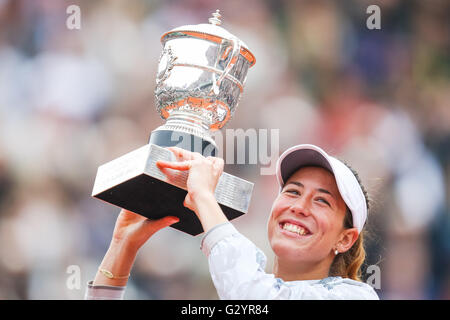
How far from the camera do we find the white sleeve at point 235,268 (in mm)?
1313

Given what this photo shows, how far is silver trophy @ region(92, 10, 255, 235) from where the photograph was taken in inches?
63.3

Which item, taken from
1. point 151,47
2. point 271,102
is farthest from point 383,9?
point 151,47

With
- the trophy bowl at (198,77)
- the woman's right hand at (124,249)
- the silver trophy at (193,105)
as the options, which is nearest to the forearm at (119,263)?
the woman's right hand at (124,249)

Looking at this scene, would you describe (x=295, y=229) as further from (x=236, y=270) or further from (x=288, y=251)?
(x=236, y=270)

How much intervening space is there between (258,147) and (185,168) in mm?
2410

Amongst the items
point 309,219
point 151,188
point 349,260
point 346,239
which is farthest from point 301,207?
point 151,188

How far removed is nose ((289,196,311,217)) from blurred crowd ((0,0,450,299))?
1714mm

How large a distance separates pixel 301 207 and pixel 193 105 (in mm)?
456

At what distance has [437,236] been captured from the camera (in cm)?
366

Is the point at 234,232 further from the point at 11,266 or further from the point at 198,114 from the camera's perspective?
the point at 11,266

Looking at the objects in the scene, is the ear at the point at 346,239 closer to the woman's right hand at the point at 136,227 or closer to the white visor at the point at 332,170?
the white visor at the point at 332,170

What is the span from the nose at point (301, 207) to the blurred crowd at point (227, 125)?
1.71 m

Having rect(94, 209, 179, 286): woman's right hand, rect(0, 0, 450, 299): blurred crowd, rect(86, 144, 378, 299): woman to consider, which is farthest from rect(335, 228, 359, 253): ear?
rect(0, 0, 450, 299): blurred crowd

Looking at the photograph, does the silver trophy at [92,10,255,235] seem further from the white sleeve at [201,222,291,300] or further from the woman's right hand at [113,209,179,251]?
the white sleeve at [201,222,291,300]
